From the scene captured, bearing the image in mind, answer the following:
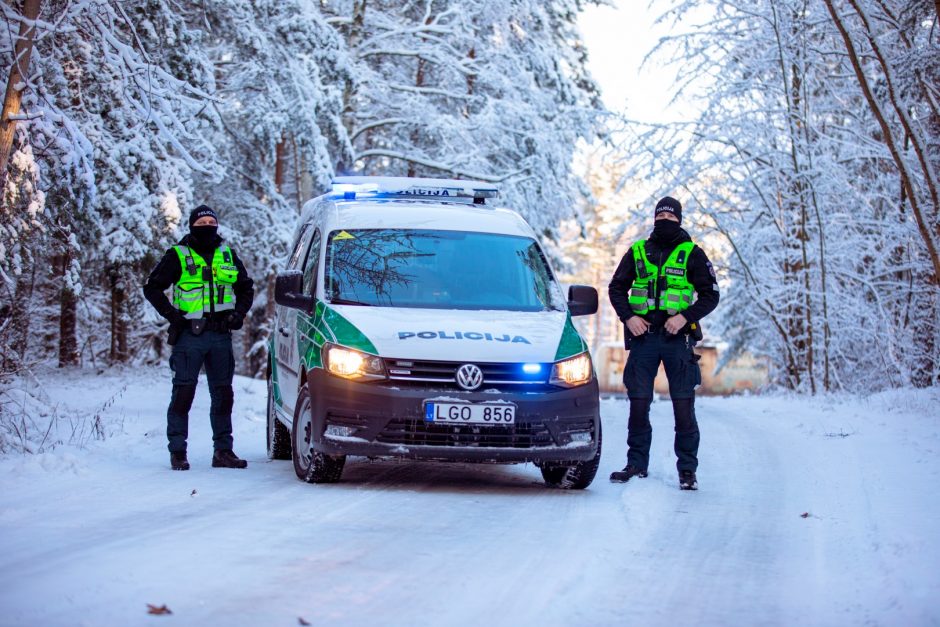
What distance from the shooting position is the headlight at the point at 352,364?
8.05 meters

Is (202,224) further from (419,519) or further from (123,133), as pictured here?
(123,133)

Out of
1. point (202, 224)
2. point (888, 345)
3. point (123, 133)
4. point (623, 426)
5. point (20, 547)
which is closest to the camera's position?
point (20, 547)

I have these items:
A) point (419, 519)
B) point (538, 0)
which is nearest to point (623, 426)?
point (419, 519)

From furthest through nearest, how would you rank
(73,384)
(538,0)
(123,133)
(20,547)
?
(538,0), (73,384), (123,133), (20,547)

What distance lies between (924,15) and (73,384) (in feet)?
42.5

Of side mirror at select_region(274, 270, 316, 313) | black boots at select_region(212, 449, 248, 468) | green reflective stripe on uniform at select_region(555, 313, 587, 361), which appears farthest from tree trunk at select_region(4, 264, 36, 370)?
green reflective stripe on uniform at select_region(555, 313, 587, 361)

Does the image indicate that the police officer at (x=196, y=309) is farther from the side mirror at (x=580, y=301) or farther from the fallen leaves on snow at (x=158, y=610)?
the fallen leaves on snow at (x=158, y=610)

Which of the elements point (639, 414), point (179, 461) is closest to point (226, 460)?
point (179, 461)

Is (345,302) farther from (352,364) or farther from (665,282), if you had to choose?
(665,282)

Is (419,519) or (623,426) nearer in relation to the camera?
(419,519)

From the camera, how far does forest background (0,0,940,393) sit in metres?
13.6

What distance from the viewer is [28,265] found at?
44.5 ft

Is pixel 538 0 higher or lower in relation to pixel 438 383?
higher

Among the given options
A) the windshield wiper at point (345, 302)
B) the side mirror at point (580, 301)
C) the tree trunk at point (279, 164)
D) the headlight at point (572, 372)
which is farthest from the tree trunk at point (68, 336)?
the headlight at point (572, 372)
